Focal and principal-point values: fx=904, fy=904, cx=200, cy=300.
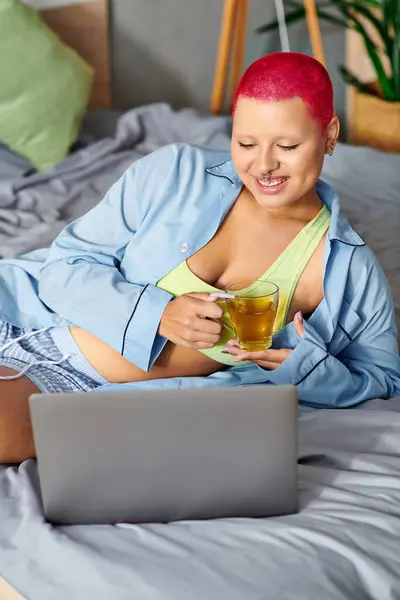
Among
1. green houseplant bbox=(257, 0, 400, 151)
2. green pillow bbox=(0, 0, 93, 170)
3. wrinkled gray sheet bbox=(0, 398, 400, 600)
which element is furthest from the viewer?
green houseplant bbox=(257, 0, 400, 151)

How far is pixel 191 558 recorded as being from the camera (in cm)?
107

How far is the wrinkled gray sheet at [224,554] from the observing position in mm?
1034

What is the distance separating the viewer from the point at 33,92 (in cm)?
276

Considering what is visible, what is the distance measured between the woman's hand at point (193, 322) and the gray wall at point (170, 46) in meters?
2.26

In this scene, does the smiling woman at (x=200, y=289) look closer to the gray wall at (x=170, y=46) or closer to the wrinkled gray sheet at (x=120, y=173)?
the wrinkled gray sheet at (x=120, y=173)

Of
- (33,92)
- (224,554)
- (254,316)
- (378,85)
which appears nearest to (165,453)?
(224,554)

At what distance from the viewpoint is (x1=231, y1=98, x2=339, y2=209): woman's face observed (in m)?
1.31

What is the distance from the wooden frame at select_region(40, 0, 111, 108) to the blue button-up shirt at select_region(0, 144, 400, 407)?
1.95m

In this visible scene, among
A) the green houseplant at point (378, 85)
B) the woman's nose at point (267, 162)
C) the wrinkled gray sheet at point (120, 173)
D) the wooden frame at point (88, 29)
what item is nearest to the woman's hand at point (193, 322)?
the woman's nose at point (267, 162)

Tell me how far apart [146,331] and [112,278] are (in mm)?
113

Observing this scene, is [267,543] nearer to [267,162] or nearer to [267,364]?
[267,364]

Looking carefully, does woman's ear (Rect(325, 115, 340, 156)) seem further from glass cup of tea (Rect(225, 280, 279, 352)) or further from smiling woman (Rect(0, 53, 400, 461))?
glass cup of tea (Rect(225, 280, 279, 352))

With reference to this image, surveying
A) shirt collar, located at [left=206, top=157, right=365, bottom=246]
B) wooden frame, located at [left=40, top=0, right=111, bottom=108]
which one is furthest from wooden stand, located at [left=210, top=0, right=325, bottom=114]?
shirt collar, located at [left=206, top=157, right=365, bottom=246]

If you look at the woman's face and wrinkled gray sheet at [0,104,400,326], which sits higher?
the woman's face
